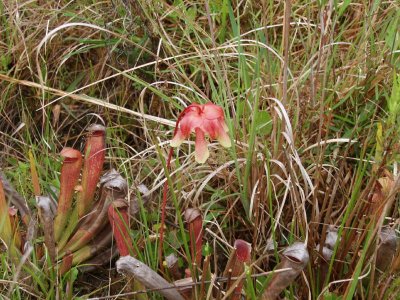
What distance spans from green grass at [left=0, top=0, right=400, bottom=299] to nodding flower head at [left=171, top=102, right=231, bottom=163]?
0.11 meters

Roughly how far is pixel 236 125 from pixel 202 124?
477mm

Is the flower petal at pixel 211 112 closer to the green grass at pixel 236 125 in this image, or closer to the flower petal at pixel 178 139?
the flower petal at pixel 178 139

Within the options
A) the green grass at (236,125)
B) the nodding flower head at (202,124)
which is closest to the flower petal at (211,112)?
the nodding flower head at (202,124)

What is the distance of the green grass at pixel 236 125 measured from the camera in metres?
1.56

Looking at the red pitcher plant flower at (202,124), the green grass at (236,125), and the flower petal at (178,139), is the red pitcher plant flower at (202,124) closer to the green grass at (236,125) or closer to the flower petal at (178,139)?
the flower petal at (178,139)

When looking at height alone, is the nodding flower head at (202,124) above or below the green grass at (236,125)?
above

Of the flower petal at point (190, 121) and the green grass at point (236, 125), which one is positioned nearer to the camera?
the flower petal at point (190, 121)

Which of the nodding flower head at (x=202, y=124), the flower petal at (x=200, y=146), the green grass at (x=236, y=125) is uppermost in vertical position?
the nodding flower head at (x=202, y=124)

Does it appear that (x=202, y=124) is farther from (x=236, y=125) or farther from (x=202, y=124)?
(x=236, y=125)

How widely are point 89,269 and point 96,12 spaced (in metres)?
1.00

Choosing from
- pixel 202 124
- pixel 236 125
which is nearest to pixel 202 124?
pixel 202 124

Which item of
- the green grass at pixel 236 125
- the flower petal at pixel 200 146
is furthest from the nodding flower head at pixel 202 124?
the green grass at pixel 236 125

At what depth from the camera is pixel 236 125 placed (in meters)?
1.80

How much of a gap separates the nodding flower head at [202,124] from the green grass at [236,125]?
0.11 meters
